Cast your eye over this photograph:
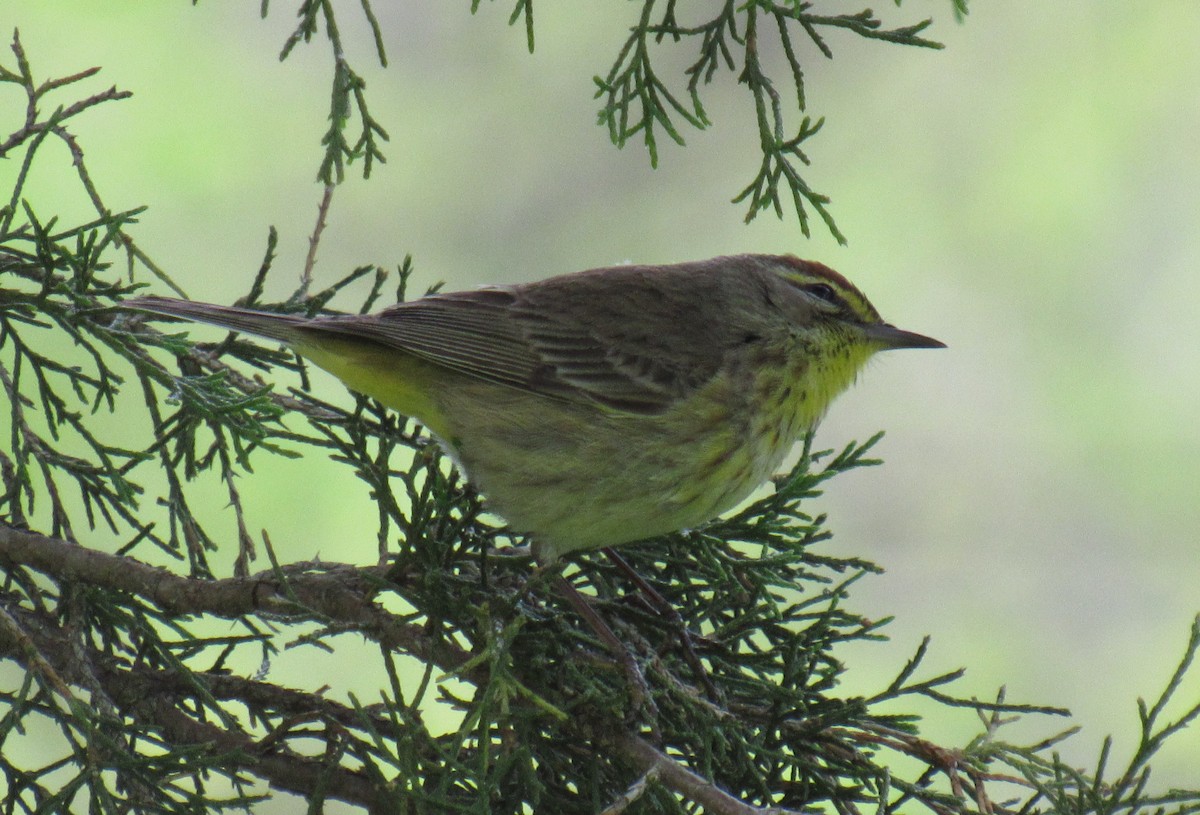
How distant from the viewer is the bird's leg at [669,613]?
11.8ft

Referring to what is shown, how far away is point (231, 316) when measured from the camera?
3.90 metres

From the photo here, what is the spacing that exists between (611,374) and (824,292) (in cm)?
94

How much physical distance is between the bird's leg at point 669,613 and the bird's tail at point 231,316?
1198 mm

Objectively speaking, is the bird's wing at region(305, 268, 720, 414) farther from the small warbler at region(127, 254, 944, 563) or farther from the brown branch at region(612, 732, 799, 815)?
the brown branch at region(612, 732, 799, 815)

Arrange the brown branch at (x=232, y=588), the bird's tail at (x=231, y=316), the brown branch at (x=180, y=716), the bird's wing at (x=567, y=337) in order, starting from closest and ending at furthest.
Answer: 1. the brown branch at (x=180, y=716)
2. the brown branch at (x=232, y=588)
3. the bird's tail at (x=231, y=316)
4. the bird's wing at (x=567, y=337)

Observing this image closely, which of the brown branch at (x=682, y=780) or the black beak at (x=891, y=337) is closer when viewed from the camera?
the brown branch at (x=682, y=780)

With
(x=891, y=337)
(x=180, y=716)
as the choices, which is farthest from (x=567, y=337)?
(x=180, y=716)

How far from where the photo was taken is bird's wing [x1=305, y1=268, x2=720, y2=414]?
172 inches

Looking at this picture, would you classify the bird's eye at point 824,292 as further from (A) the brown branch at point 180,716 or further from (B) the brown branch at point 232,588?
(A) the brown branch at point 180,716

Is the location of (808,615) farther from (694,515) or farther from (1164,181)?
(1164,181)

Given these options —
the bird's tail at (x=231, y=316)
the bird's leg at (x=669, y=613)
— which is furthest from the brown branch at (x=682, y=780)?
the bird's tail at (x=231, y=316)

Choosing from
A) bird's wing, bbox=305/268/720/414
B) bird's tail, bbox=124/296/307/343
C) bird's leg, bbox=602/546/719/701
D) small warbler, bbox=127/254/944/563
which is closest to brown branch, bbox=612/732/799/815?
bird's leg, bbox=602/546/719/701

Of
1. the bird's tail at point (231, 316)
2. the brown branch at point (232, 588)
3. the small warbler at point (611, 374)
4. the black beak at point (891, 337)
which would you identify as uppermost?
the black beak at point (891, 337)

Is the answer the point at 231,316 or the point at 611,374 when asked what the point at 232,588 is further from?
the point at 611,374
